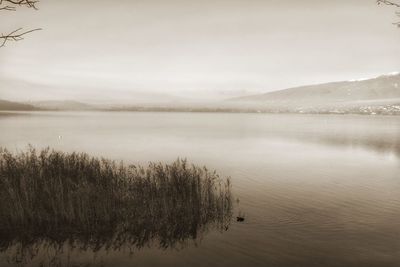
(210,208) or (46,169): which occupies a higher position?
(46,169)

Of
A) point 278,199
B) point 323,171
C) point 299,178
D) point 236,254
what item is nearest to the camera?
point 236,254

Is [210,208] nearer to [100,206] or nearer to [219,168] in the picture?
[100,206]

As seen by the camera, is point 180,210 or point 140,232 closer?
point 140,232

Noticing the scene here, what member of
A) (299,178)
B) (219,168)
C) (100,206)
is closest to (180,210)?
(100,206)

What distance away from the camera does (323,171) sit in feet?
91.4

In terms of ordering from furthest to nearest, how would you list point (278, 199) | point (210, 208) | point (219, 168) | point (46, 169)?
1. point (219, 168)
2. point (278, 199)
3. point (46, 169)
4. point (210, 208)

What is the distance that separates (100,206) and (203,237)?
3407 mm

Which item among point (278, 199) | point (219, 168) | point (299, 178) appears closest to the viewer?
point (278, 199)

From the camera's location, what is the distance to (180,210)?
13.0 meters

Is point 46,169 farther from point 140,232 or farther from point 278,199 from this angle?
point 278,199

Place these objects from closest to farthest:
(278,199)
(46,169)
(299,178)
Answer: (46,169), (278,199), (299,178)

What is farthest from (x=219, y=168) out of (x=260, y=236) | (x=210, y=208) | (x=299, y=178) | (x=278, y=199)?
(x=260, y=236)

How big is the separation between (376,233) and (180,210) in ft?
20.6

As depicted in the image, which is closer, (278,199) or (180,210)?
(180,210)
